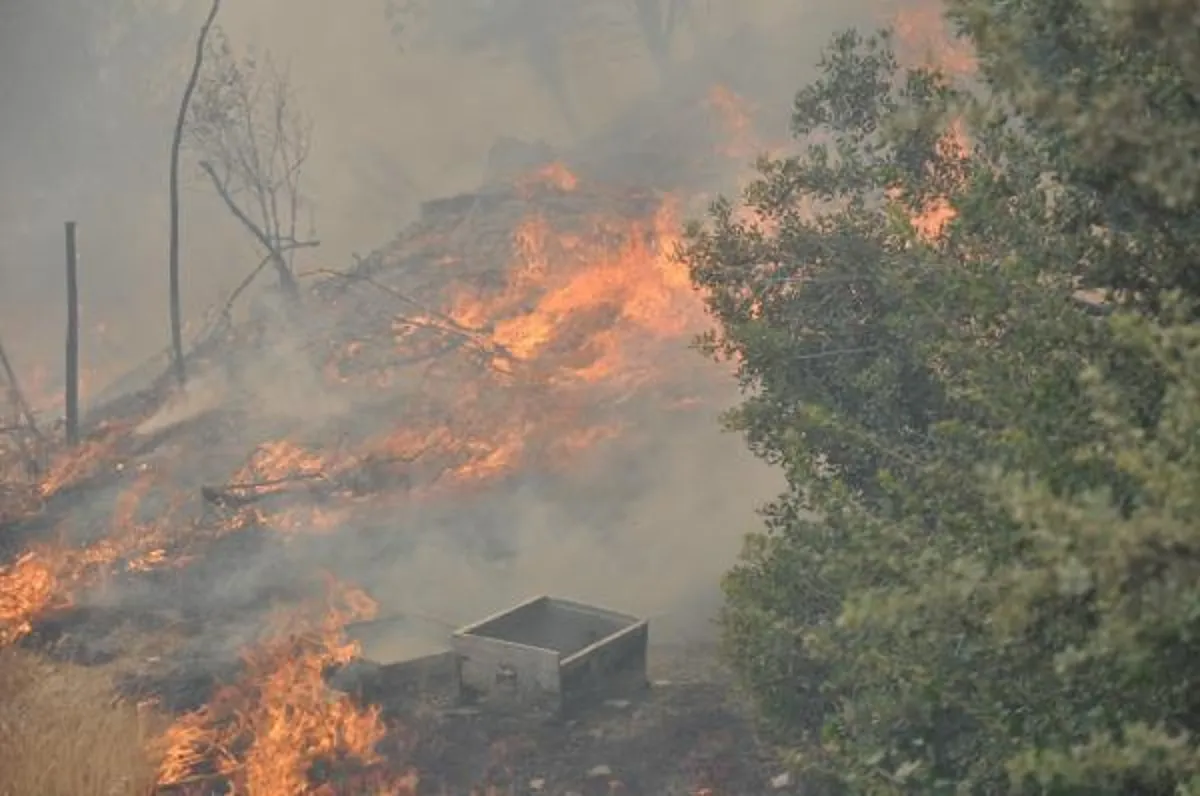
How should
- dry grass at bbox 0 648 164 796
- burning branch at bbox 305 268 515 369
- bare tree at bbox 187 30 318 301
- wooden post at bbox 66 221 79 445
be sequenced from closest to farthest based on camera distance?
1. dry grass at bbox 0 648 164 796
2. wooden post at bbox 66 221 79 445
3. burning branch at bbox 305 268 515 369
4. bare tree at bbox 187 30 318 301

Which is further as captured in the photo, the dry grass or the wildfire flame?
the wildfire flame

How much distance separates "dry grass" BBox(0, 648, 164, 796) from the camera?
30.2 feet

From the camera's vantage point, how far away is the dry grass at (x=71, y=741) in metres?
9.21

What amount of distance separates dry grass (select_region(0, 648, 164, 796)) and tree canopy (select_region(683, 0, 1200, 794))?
4.63m

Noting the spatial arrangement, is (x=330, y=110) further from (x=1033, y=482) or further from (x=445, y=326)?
(x=1033, y=482)

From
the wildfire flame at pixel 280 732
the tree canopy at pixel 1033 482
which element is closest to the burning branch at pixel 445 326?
the wildfire flame at pixel 280 732

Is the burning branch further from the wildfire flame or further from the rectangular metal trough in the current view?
the wildfire flame

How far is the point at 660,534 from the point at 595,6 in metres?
27.5

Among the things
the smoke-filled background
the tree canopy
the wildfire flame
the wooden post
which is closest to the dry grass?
the wildfire flame

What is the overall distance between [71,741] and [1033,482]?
8.05 metres

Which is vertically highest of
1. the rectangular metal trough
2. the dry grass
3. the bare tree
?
the bare tree

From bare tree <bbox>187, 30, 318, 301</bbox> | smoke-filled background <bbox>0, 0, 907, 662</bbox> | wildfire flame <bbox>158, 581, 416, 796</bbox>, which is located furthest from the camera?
smoke-filled background <bbox>0, 0, 907, 662</bbox>

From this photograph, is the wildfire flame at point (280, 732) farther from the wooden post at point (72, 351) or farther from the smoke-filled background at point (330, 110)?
the smoke-filled background at point (330, 110)

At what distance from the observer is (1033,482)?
3961mm
